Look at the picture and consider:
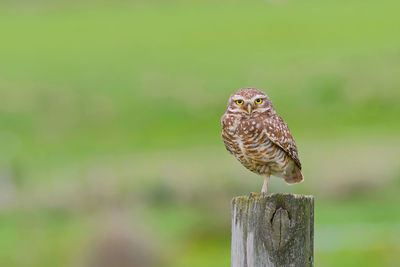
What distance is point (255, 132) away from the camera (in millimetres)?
8398

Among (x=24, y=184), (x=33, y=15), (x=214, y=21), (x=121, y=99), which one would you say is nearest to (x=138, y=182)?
(x=24, y=184)

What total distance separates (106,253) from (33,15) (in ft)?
119

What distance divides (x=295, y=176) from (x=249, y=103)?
0.80m

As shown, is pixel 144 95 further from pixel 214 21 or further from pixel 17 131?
pixel 214 21

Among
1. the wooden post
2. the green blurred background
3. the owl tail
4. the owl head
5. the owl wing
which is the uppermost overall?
the green blurred background

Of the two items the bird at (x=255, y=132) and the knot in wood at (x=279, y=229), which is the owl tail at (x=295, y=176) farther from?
the knot in wood at (x=279, y=229)

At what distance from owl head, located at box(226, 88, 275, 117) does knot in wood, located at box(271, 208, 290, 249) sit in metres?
2.20

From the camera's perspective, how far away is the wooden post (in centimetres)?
612

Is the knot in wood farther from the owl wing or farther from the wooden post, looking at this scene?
the owl wing

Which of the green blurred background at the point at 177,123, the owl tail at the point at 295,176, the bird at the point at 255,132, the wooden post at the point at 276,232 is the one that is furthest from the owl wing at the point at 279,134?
the green blurred background at the point at 177,123

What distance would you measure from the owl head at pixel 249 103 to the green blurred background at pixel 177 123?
938 centimetres

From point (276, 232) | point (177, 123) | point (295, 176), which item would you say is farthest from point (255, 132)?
point (177, 123)

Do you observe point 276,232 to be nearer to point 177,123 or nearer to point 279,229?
point 279,229

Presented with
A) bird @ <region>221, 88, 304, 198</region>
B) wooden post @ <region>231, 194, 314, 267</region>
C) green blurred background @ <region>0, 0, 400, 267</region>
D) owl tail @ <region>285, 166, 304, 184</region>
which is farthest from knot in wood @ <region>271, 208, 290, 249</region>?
green blurred background @ <region>0, 0, 400, 267</region>
